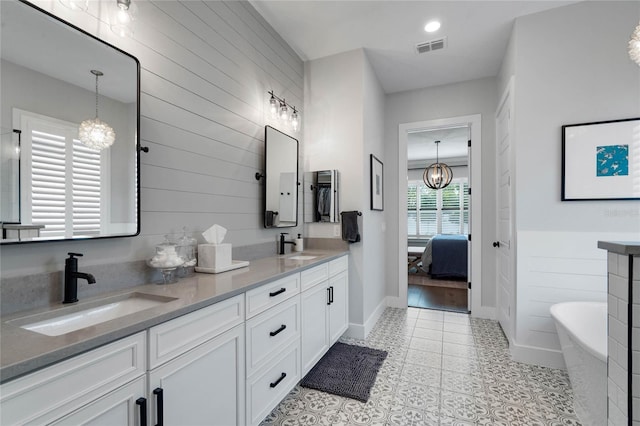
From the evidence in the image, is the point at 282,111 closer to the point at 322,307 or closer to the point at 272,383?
the point at 322,307

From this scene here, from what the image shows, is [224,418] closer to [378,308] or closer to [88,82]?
[88,82]

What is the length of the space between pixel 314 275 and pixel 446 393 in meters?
1.24

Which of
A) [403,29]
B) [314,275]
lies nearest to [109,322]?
[314,275]

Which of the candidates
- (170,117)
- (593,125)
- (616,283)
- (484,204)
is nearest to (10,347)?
(170,117)

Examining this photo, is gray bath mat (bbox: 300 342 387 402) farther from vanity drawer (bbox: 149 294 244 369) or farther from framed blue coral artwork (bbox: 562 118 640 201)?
framed blue coral artwork (bbox: 562 118 640 201)

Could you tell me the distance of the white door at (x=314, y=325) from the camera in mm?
2088

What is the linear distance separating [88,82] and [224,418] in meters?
1.63

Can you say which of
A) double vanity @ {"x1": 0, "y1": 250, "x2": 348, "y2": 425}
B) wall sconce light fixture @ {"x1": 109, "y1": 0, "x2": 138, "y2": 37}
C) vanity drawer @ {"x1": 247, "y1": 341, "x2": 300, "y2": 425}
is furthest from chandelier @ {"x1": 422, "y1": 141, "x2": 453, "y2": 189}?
wall sconce light fixture @ {"x1": 109, "y1": 0, "x2": 138, "y2": 37}

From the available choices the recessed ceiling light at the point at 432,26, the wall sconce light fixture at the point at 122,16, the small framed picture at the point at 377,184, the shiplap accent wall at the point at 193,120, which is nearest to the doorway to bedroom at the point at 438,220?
the small framed picture at the point at 377,184

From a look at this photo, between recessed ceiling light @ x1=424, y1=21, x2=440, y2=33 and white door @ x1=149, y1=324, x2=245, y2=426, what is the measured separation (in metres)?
2.94

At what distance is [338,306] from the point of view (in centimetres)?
269

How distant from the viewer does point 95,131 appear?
134 cm

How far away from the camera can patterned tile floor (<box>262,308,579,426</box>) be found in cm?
183

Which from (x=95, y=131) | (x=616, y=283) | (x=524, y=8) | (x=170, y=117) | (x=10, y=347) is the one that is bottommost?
(x=10, y=347)
